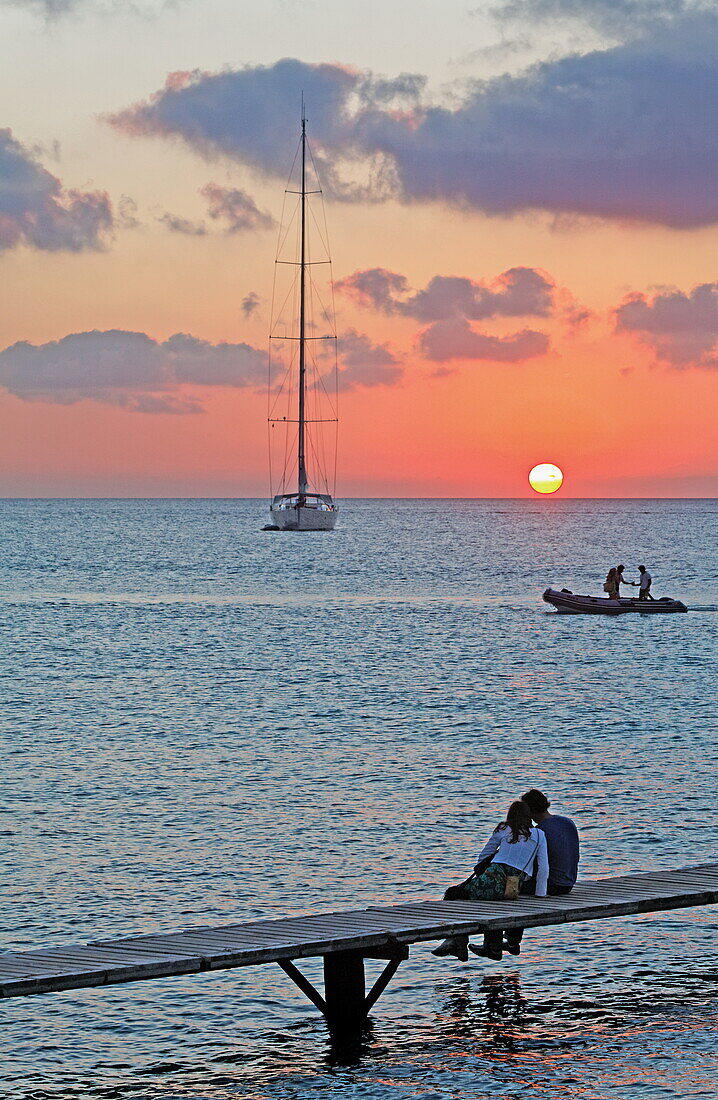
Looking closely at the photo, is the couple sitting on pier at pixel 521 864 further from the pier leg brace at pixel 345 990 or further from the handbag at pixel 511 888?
the pier leg brace at pixel 345 990

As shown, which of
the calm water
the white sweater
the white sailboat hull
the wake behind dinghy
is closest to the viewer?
the calm water

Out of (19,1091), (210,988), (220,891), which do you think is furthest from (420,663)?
(19,1091)

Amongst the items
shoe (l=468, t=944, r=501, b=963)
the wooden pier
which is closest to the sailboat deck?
the wooden pier

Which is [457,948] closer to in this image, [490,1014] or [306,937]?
[490,1014]

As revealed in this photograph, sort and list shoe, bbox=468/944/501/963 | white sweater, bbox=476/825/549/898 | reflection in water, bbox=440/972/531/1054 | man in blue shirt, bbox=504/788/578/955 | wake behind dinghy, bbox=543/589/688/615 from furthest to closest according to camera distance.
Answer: wake behind dinghy, bbox=543/589/688/615 < man in blue shirt, bbox=504/788/578/955 < white sweater, bbox=476/825/549/898 < shoe, bbox=468/944/501/963 < reflection in water, bbox=440/972/531/1054

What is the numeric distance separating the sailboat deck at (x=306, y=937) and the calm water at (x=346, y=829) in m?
1.21

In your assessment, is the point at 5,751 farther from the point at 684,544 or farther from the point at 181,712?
the point at 684,544

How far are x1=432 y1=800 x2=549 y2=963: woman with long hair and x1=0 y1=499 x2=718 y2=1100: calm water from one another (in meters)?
1.33

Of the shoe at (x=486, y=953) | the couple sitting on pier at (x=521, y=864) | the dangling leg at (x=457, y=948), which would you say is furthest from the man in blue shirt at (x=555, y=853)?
the dangling leg at (x=457, y=948)

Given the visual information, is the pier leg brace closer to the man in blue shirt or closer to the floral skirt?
the floral skirt

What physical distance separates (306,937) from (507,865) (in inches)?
104

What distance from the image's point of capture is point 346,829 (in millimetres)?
25391

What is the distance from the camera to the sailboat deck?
45.6ft

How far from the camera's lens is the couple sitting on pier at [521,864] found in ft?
52.6
